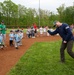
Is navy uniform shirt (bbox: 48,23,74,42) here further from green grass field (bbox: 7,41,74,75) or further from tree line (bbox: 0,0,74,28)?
tree line (bbox: 0,0,74,28)

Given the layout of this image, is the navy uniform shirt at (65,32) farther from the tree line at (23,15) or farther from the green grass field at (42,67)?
the tree line at (23,15)

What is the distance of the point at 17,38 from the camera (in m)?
14.4

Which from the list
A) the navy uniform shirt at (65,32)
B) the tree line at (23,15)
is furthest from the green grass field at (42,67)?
the tree line at (23,15)

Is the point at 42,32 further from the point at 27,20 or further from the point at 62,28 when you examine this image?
the point at 27,20

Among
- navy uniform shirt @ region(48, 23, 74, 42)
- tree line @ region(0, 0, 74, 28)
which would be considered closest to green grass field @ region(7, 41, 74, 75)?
navy uniform shirt @ region(48, 23, 74, 42)

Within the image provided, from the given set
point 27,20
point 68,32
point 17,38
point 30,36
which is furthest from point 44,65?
point 27,20

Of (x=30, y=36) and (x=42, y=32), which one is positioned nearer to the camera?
(x=30, y=36)

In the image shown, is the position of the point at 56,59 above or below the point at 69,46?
below

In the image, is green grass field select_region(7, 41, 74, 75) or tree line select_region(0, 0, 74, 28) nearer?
green grass field select_region(7, 41, 74, 75)

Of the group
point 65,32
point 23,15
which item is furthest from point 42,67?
point 23,15

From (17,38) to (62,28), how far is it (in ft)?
20.1

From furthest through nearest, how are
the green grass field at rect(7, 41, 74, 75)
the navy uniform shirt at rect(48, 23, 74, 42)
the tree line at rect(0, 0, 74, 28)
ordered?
the tree line at rect(0, 0, 74, 28), the navy uniform shirt at rect(48, 23, 74, 42), the green grass field at rect(7, 41, 74, 75)

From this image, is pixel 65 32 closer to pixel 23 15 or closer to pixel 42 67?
pixel 42 67

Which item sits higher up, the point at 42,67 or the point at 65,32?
the point at 65,32
